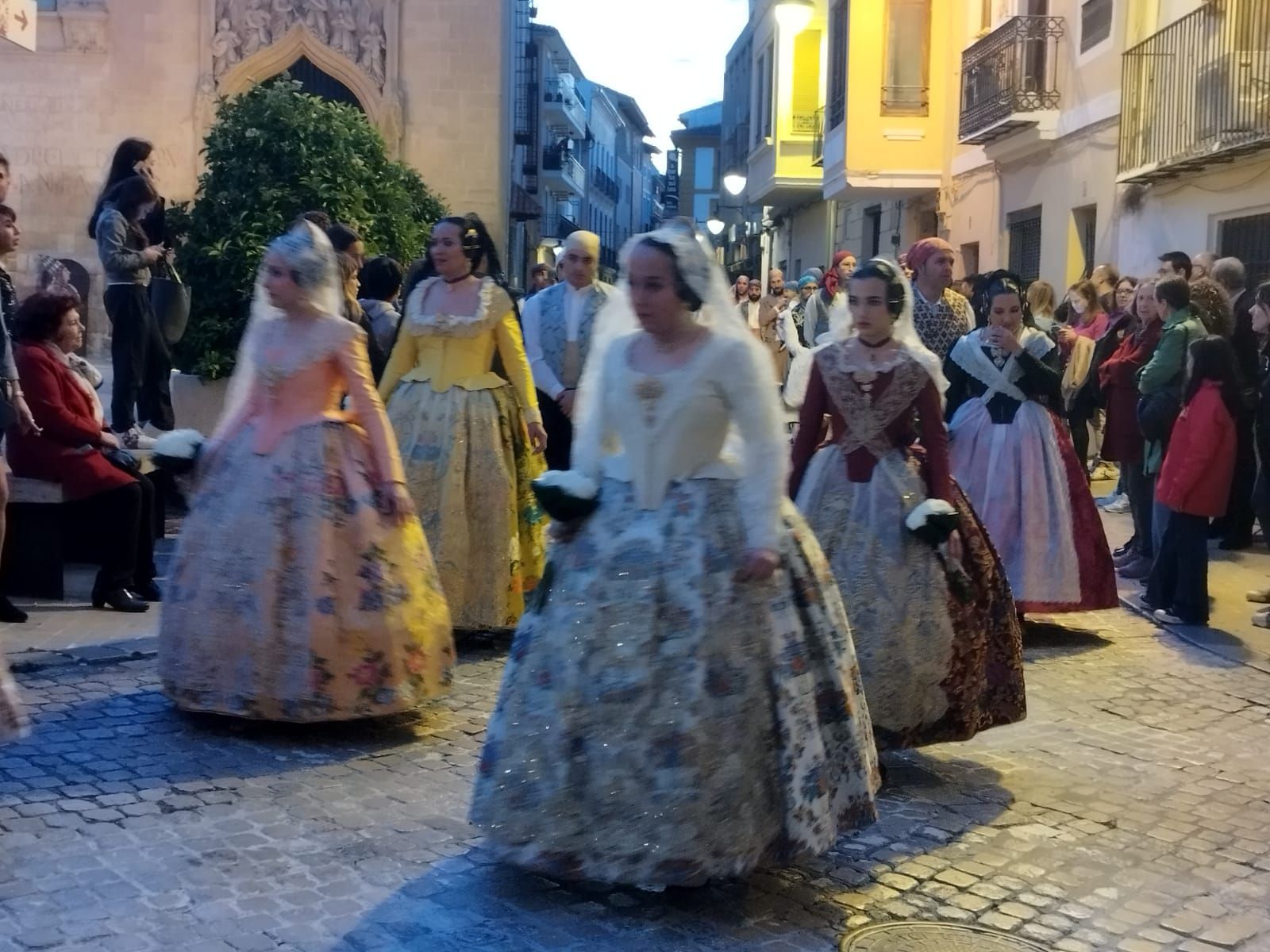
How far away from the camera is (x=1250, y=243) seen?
13.5m

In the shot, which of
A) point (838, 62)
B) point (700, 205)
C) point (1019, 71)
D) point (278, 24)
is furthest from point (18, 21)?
point (700, 205)

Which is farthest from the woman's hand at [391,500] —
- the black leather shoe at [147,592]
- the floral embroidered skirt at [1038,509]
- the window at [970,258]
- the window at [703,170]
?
the window at [703,170]

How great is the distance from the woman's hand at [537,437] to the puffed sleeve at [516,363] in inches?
1.0

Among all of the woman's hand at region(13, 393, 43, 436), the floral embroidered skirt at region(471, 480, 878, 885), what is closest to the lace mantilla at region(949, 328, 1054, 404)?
the floral embroidered skirt at region(471, 480, 878, 885)

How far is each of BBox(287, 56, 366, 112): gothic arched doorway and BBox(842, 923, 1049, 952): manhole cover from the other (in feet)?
72.6

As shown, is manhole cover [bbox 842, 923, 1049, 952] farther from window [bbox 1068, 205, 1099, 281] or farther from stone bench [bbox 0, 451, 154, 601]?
window [bbox 1068, 205, 1099, 281]

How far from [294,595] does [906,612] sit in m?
2.12

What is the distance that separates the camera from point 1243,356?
9.76 metres

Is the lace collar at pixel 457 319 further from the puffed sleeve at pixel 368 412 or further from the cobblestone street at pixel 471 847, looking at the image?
the cobblestone street at pixel 471 847

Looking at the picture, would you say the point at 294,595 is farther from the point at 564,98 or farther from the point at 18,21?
the point at 564,98

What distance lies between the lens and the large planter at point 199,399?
1089 cm

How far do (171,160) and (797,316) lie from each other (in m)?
12.0

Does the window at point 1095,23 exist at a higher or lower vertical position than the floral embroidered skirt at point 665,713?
higher

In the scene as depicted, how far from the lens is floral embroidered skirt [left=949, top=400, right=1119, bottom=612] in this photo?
736 cm
